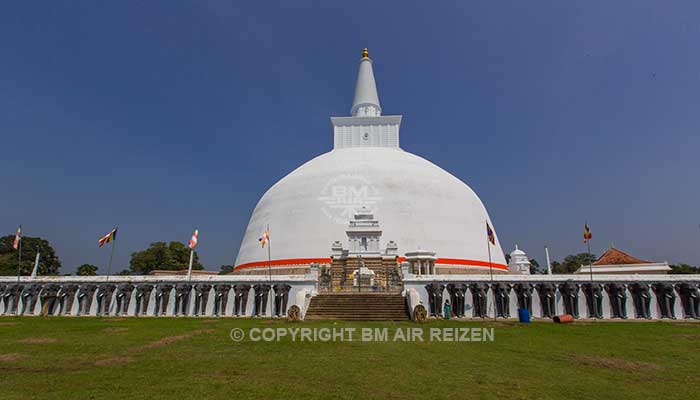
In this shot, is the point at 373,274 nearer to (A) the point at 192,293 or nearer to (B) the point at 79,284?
(A) the point at 192,293

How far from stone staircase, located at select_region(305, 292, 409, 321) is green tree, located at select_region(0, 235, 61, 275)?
45.8m

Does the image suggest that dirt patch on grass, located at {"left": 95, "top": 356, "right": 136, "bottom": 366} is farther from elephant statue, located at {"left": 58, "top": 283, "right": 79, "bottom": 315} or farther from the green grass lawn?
elephant statue, located at {"left": 58, "top": 283, "right": 79, "bottom": 315}

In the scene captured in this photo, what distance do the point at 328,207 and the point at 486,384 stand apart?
82.5ft

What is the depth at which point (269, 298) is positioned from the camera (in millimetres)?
21172

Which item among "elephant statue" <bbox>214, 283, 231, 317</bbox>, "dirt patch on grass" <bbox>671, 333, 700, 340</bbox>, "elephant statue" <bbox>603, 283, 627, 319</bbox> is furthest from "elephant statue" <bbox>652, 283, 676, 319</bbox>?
"elephant statue" <bbox>214, 283, 231, 317</bbox>

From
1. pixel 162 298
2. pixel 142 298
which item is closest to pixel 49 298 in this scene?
pixel 142 298

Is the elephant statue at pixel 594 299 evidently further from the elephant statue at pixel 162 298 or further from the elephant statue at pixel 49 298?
the elephant statue at pixel 49 298

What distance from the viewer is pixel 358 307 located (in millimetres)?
18500

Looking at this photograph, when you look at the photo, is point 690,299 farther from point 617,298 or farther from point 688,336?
point 688,336

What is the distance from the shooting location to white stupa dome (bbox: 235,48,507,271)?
2944 centimetres

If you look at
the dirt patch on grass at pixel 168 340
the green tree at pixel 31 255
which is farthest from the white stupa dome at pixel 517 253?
the green tree at pixel 31 255

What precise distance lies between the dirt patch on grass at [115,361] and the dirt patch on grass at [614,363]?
33.2 ft

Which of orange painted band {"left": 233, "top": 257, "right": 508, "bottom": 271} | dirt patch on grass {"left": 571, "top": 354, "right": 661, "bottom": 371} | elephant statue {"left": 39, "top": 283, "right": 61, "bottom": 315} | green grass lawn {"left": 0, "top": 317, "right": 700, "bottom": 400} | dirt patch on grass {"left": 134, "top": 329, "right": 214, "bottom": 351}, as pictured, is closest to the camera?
green grass lawn {"left": 0, "top": 317, "right": 700, "bottom": 400}

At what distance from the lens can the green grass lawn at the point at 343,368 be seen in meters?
6.21
